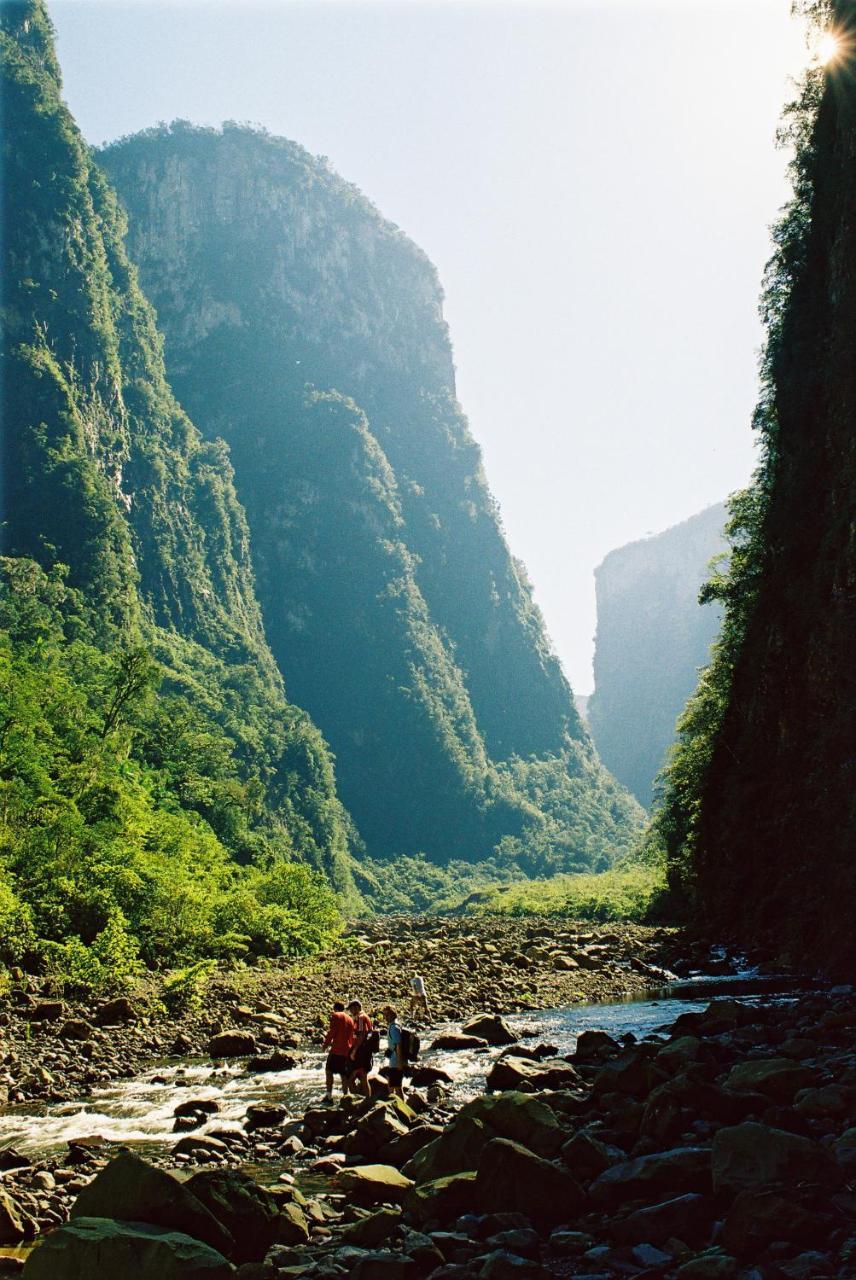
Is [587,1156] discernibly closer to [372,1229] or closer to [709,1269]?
[372,1229]

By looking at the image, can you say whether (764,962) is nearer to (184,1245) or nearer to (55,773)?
(184,1245)

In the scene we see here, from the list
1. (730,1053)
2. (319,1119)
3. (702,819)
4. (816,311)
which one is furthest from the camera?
(702,819)

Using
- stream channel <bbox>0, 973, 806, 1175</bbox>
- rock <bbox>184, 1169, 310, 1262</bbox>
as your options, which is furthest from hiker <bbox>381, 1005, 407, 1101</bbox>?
rock <bbox>184, 1169, 310, 1262</bbox>

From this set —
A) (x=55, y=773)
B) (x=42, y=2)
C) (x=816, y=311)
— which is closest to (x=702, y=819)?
(x=816, y=311)

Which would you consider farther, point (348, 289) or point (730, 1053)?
point (348, 289)

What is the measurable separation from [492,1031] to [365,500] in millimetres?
135466

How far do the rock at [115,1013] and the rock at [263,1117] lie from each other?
276 inches

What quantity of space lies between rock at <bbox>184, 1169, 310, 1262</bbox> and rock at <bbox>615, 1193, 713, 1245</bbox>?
7.41 feet

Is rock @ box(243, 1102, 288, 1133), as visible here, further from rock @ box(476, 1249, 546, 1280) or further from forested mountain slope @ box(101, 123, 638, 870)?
forested mountain slope @ box(101, 123, 638, 870)

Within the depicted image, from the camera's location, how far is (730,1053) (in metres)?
10.6

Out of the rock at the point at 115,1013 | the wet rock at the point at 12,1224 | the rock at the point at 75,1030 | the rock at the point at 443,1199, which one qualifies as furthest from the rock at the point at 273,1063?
the rock at the point at 443,1199

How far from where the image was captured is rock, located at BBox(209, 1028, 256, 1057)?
14.3 meters

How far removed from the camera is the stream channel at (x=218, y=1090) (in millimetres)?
9711

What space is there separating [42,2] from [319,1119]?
388 ft
